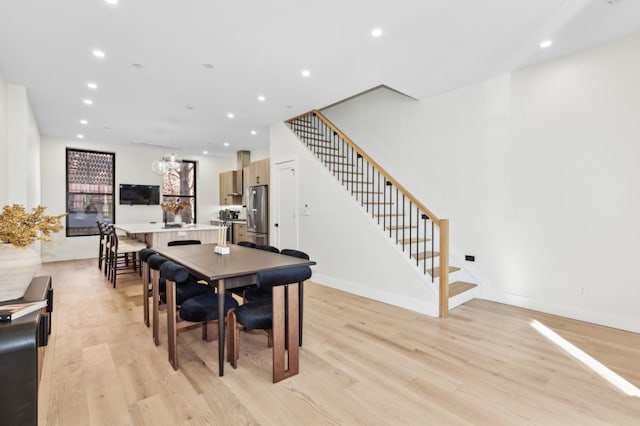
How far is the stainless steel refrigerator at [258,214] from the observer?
6.77m

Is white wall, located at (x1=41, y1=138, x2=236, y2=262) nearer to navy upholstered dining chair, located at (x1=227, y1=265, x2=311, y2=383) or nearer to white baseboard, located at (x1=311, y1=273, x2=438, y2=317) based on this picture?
white baseboard, located at (x1=311, y1=273, x2=438, y2=317)

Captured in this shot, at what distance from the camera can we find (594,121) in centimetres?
346

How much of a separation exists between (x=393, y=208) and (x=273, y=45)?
3341 millimetres

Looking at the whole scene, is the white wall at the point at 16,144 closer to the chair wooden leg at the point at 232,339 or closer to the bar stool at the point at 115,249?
the bar stool at the point at 115,249

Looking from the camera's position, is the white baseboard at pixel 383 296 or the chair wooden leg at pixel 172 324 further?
the white baseboard at pixel 383 296

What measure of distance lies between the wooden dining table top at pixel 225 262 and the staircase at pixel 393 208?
5.81 feet

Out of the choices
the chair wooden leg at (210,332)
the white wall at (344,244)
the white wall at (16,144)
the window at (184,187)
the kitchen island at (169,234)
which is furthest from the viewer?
the window at (184,187)

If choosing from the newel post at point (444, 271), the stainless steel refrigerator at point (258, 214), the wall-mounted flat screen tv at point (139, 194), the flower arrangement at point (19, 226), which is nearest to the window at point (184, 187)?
the wall-mounted flat screen tv at point (139, 194)

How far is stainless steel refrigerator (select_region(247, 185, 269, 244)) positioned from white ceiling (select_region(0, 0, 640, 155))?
2.21m

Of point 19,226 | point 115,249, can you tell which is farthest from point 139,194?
point 19,226

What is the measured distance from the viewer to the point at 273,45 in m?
3.27

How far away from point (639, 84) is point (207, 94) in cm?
525

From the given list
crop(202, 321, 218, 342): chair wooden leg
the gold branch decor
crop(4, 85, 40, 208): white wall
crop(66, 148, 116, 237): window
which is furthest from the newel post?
crop(66, 148, 116, 237): window

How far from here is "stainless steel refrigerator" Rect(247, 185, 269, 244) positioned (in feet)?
22.2
